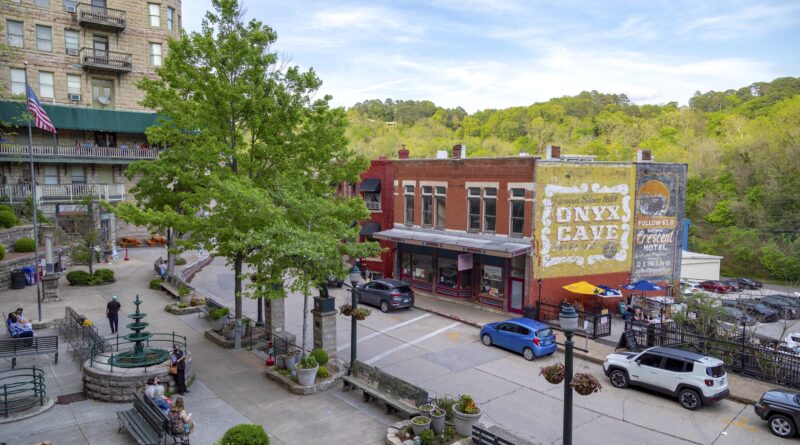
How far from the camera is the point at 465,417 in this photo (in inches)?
512

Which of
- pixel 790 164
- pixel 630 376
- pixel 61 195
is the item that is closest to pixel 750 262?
pixel 790 164

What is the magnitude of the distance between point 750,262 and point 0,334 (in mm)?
61767

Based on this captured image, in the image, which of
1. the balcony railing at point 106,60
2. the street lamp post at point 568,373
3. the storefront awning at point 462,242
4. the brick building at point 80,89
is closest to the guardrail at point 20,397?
the street lamp post at point 568,373

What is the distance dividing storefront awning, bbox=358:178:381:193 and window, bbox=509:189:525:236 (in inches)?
443

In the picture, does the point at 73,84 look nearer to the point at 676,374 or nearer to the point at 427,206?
the point at 427,206

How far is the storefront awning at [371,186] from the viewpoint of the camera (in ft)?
121

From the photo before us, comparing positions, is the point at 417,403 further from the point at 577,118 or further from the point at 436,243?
the point at 577,118

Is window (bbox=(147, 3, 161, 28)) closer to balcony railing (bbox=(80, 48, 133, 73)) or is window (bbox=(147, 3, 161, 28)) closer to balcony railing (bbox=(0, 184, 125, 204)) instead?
balcony railing (bbox=(80, 48, 133, 73))

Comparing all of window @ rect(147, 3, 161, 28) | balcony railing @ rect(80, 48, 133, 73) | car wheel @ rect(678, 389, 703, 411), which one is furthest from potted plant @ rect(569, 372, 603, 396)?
window @ rect(147, 3, 161, 28)

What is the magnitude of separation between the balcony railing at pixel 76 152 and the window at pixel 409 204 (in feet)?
65.7

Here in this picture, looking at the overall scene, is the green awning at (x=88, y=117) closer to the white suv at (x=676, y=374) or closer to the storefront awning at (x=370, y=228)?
the storefront awning at (x=370, y=228)

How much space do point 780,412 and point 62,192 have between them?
45457 mm

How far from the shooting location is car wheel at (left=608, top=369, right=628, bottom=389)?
1825 cm

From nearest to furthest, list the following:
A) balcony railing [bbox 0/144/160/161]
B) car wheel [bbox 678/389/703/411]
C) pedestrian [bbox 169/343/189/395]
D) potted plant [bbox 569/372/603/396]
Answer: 1. potted plant [bbox 569/372/603/396]
2. pedestrian [bbox 169/343/189/395]
3. car wheel [bbox 678/389/703/411]
4. balcony railing [bbox 0/144/160/161]
